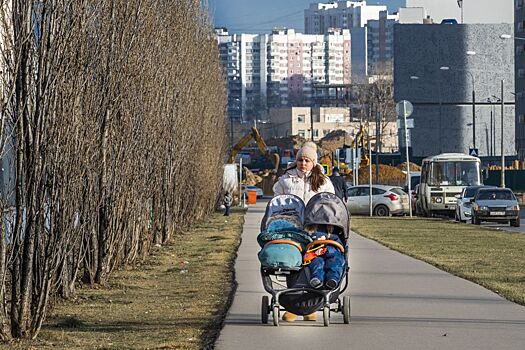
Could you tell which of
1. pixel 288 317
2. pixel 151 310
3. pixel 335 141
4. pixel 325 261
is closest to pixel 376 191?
pixel 151 310

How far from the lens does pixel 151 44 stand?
21594 mm

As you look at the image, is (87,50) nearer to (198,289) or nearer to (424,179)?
(198,289)

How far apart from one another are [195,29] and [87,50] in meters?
21.2

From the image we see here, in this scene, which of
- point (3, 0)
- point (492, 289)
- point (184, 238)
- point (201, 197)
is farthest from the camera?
point (201, 197)

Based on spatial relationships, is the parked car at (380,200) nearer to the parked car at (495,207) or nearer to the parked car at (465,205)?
the parked car at (465,205)

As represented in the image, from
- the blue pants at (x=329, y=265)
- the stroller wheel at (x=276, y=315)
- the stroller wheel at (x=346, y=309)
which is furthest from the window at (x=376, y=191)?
the blue pants at (x=329, y=265)

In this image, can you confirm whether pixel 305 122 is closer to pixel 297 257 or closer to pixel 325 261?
pixel 325 261

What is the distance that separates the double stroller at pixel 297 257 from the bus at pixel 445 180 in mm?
40513

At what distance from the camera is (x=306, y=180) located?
A: 44.3 ft

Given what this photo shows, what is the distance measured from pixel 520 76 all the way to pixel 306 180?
91.5 m

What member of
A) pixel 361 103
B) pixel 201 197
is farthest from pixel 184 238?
pixel 361 103

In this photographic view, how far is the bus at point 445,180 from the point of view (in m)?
53.2

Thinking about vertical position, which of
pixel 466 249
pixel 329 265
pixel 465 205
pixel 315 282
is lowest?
pixel 465 205

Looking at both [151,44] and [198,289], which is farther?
[151,44]
